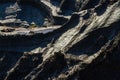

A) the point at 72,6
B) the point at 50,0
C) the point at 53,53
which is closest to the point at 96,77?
the point at 53,53

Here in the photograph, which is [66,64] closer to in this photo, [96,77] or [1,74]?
[96,77]

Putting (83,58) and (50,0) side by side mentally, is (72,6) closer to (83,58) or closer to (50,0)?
(50,0)

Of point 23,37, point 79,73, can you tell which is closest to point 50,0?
Result: point 23,37

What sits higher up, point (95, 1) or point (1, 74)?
point (95, 1)

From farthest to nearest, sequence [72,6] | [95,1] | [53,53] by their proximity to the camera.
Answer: [72,6] < [95,1] < [53,53]

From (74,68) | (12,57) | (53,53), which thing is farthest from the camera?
(12,57)

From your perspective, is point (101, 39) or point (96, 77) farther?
point (101, 39)
